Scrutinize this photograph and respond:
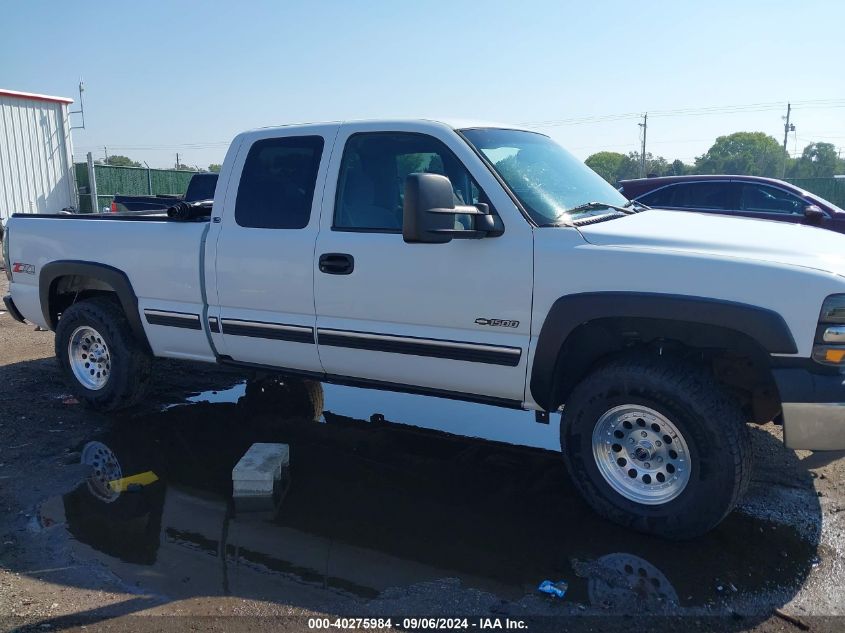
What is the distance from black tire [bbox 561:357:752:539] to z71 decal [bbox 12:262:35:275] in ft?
15.1

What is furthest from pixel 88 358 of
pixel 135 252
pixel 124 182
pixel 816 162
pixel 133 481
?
pixel 816 162

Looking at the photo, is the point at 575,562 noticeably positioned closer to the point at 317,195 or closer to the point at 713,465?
the point at 713,465

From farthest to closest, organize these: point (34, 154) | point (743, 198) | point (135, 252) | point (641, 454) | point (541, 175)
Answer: point (34, 154)
point (743, 198)
point (135, 252)
point (541, 175)
point (641, 454)

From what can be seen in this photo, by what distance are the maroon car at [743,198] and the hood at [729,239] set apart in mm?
6007

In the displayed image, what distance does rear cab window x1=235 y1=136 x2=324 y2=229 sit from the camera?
182 inches

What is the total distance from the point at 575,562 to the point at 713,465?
837mm

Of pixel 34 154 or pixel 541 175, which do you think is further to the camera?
pixel 34 154

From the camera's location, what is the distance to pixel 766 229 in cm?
412

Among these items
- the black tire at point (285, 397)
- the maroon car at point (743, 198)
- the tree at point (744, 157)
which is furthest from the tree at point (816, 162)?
A: the black tire at point (285, 397)

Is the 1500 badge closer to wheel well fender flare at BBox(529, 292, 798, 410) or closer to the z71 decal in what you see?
wheel well fender flare at BBox(529, 292, 798, 410)

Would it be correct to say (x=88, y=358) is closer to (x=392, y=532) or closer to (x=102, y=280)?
(x=102, y=280)

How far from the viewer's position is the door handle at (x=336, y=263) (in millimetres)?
4309

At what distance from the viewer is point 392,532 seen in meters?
3.78

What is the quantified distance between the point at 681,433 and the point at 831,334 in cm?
83
